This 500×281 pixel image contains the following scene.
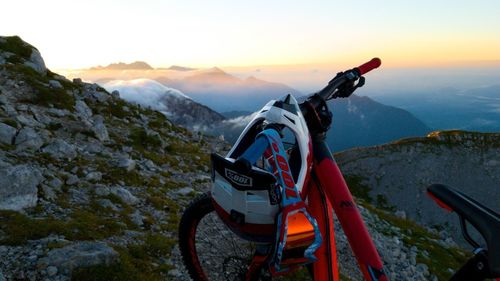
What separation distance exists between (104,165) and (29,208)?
5398 mm

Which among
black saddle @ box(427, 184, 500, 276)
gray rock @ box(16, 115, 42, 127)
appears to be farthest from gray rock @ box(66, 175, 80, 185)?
black saddle @ box(427, 184, 500, 276)

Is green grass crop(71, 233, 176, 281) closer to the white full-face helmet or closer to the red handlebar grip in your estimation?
the white full-face helmet

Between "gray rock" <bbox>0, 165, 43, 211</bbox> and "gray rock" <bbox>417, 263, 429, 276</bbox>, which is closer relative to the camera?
"gray rock" <bbox>0, 165, 43, 211</bbox>

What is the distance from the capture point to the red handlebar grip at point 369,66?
536 centimetres

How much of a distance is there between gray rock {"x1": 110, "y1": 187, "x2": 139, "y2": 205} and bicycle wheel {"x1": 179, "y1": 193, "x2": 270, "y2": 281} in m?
5.99

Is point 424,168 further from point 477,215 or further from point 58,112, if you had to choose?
point 477,215

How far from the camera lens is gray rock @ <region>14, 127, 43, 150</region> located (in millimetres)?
13419

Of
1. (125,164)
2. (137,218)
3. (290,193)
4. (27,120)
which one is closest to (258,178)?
(290,193)

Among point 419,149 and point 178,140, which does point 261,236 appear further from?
point 419,149

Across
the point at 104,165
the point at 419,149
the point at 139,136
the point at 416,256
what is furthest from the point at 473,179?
the point at 104,165

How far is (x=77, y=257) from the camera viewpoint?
716 centimetres

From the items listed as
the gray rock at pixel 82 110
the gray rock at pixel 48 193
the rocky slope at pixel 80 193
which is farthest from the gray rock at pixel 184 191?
the gray rock at pixel 82 110

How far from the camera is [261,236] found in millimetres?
4164

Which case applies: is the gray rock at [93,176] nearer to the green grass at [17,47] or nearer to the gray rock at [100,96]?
the gray rock at [100,96]
